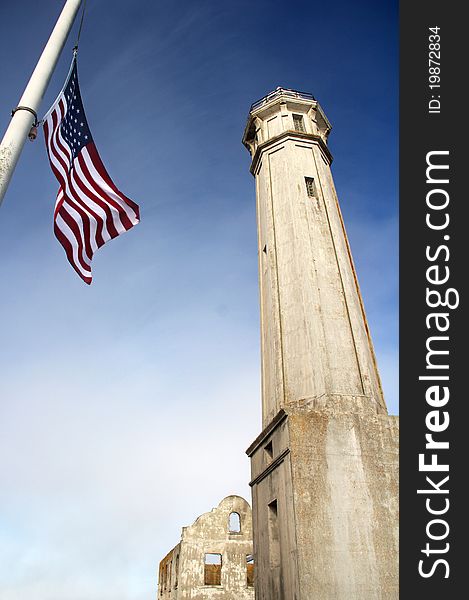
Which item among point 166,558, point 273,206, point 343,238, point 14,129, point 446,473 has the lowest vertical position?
point 166,558

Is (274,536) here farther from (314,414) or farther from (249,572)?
(249,572)

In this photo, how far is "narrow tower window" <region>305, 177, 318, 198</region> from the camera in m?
17.6

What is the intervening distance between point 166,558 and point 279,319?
2612 centimetres

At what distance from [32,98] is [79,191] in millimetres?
1775

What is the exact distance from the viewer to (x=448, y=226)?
9.70m

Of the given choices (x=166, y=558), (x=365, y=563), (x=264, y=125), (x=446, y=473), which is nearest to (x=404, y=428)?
(x=446, y=473)

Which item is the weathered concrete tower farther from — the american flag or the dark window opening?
the american flag

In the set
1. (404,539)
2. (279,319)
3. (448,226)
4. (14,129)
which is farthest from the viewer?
(279,319)

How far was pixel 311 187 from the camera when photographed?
58.8ft

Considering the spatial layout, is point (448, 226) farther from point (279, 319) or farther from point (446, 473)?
point (279, 319)

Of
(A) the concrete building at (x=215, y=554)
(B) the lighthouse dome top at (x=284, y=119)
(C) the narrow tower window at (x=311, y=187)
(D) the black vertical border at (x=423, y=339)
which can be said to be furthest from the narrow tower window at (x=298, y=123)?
(A) the concrete building at (x=215, y=554)

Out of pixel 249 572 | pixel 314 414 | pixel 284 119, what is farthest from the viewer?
pixel 249 572

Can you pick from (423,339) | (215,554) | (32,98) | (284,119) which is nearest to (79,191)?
(32,98)

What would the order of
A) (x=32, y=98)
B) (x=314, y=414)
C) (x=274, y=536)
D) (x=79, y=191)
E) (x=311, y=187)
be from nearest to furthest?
1. (x=32, y=98)
2. (x=79, y=191)
3. (x=314, y=414)
4. (x=274, y=536)
5. (x=311, y=187)
